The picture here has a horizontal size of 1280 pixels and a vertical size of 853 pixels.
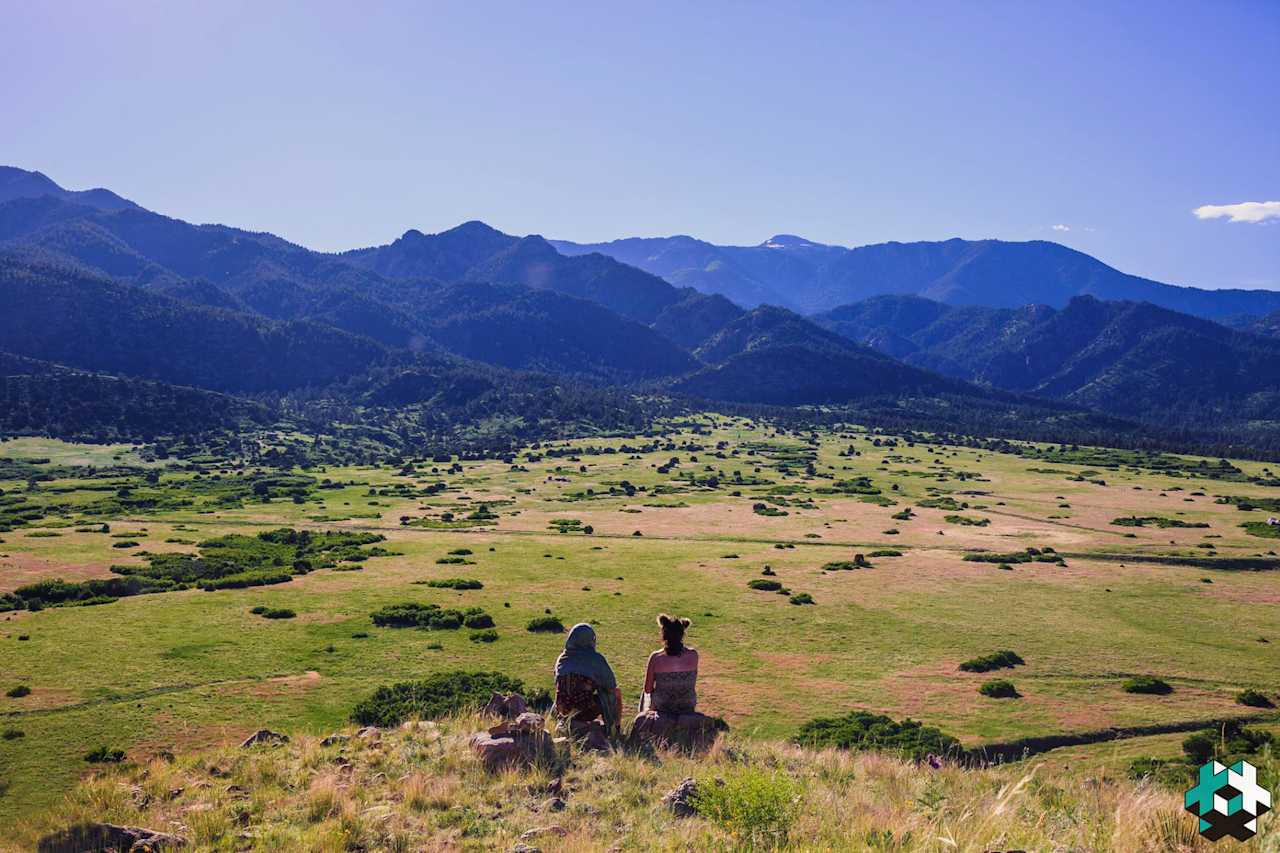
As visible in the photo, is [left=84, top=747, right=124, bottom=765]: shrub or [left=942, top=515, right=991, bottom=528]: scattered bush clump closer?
[left=84, top=747, right=124, bottom=765]: shrub

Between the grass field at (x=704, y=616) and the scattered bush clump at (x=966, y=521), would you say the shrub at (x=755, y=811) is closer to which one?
the grass field at (x=704, y=616)

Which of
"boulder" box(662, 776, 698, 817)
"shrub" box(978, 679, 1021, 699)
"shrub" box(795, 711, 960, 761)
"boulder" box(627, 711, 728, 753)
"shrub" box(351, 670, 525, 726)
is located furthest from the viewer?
"shrub" box(978, 679, 1021, 699)

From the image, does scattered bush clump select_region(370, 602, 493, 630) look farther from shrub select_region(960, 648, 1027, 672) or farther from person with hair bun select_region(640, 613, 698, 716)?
person with hair bun select_region(640, 613, 698, 716)

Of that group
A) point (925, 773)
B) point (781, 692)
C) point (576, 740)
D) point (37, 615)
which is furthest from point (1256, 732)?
point (37, 615)

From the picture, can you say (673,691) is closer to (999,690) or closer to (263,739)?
(263,739)

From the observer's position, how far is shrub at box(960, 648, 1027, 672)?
40125 mm

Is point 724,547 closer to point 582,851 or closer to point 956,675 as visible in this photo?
point 956,675

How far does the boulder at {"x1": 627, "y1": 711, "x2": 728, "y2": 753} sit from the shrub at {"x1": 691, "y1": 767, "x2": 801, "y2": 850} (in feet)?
21.1

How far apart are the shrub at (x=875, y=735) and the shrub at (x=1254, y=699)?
17.1 m

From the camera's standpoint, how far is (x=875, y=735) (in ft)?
94.9

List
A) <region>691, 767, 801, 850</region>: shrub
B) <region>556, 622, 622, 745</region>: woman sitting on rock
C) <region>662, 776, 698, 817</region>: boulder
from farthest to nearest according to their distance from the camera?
<region>556, 622, 622, 745</region>: woman sitting on rock < <region>662, 776, 698, 817</region>: boulder < <region>691, 767, 801, 850</region>: shrub

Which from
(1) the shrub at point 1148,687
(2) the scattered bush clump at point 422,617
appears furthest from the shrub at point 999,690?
(2) the scattered bush clump at point 422,617

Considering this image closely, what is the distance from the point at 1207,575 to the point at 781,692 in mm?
55224

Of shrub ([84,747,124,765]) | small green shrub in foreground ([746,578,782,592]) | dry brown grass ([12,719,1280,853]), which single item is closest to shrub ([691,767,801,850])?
dry brown grass ([12,719,1280,853])
